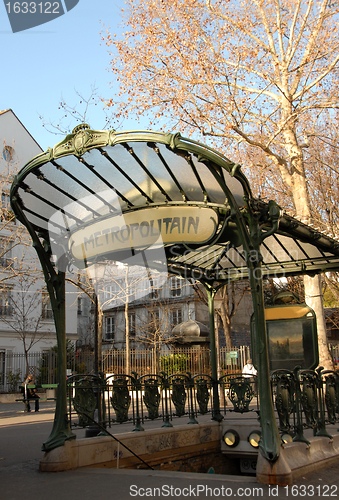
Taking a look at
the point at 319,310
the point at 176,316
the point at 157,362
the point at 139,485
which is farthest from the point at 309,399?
the point at 176,316

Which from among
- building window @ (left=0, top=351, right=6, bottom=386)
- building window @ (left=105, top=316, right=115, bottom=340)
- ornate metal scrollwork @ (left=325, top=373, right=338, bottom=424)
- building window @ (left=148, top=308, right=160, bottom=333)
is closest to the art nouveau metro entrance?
ornate metal scrollwork @ (left=325, top=373, right=338, bottom=424)

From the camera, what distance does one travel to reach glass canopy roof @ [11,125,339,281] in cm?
582

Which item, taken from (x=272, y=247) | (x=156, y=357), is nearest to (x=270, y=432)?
(x=272, y=247)

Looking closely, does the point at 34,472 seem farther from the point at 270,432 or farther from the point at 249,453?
the point at 249,453

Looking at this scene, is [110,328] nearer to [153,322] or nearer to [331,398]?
[153,322]

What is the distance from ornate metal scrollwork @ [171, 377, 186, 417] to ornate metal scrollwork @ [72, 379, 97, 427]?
7.42ft

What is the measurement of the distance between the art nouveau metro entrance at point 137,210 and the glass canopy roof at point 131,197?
15 mm

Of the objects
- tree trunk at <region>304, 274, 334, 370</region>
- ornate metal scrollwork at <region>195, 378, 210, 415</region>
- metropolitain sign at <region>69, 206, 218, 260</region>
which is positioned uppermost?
metropolitain sign at <region>69, 206, 218, 260</region>

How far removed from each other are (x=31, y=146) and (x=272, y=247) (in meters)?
27.0

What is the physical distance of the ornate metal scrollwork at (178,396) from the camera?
29.1 feet

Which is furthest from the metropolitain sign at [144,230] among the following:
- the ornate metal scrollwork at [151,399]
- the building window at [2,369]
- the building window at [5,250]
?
the building window at [2,369]

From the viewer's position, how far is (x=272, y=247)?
30.7 ft

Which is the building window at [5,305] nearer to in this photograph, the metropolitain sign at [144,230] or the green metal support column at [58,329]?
the green metal support column at [58,329]

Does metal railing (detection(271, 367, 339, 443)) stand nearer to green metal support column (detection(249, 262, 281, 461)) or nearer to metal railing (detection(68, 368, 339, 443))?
metal railing (detection(68, 368, 339, 443))
